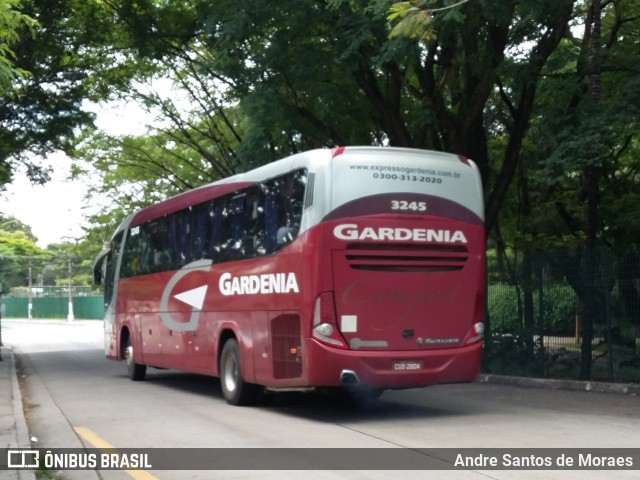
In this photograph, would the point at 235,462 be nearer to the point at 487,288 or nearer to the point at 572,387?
the point at 572,387

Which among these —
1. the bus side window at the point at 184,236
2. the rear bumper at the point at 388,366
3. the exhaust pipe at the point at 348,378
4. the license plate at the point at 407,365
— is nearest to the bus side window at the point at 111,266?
the bus side window at the point at 184,236

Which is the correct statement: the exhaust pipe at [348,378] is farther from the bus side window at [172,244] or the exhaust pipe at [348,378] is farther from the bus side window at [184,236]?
the bus side window at [172,244]

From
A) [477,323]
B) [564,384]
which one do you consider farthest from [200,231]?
[564,384]

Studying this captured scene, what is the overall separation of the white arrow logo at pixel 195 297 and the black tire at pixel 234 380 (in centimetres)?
120

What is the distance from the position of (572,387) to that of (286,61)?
8.60 metres

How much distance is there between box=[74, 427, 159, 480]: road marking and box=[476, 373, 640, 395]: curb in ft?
30.9

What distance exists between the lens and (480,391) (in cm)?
1738

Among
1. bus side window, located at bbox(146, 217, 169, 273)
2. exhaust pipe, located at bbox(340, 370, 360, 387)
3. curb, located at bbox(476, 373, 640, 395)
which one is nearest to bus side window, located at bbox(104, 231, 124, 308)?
bus side window, located at bbox(146, 217, 169, 273)

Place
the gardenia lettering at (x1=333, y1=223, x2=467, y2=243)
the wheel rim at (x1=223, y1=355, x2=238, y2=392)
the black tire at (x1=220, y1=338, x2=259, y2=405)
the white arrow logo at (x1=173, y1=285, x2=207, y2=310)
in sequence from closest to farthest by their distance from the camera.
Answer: the gardenia lettering at (x1=333, y1=223, x2=467, y2=243) → the black tire at (x1=220, y1=338, x2=259, y2=405) → the wheel rim at (x1=223, y1=355, x2=238, y2=392) → the white arrow logo at (x1=173, y1=285, x2=207, y2=310)

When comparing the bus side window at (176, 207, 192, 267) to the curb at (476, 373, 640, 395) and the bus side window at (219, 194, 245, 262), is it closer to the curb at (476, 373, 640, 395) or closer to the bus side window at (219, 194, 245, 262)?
the bus side window at (219, 194, 245, 262)

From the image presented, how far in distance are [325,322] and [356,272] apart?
0.81m

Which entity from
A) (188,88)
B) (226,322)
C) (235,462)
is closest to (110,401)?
(226,322)

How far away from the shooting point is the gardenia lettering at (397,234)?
12.2 metres

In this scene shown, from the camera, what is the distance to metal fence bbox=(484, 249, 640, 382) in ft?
56.0
